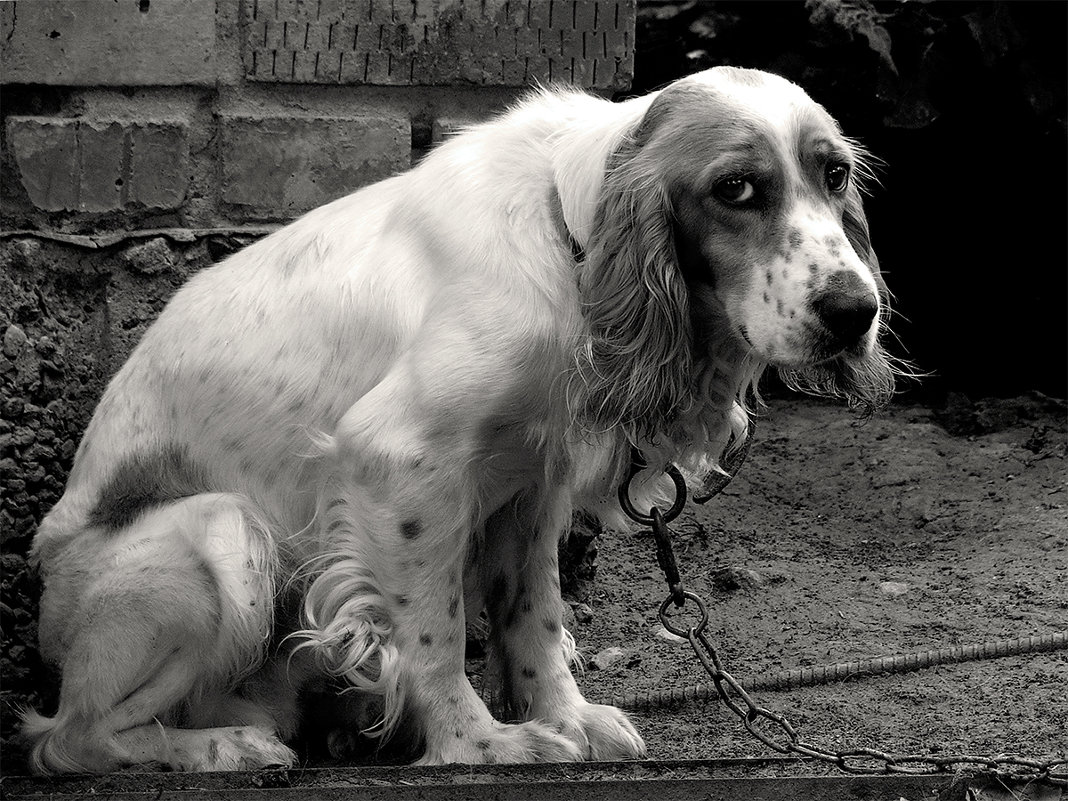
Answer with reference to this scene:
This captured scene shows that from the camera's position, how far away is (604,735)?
3.16 meters

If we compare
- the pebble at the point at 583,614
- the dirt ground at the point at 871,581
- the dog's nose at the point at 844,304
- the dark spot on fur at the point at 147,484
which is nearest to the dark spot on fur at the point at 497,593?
the dirt ground at the point at 871,581

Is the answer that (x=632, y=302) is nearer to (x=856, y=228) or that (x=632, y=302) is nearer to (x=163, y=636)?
(x=856, y=228)

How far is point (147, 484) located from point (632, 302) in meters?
1.23

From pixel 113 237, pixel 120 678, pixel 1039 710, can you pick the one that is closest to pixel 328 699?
pixel 120 678

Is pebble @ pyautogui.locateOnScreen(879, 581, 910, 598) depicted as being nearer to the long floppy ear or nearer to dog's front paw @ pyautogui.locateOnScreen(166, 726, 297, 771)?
the long floppy ear

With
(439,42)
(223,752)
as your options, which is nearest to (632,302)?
(223,752)

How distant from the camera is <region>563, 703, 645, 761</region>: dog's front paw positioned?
314cm

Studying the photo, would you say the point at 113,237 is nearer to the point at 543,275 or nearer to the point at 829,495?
the point at 543,275

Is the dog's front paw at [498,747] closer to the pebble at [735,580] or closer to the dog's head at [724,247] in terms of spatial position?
the dog's head at [724,247]

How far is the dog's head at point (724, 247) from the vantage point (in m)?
2.66

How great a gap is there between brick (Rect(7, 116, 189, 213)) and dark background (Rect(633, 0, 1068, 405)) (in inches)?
103

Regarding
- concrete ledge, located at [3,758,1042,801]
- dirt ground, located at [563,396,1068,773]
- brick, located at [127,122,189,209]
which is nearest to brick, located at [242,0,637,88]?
brick, located at [127,122,189,209]

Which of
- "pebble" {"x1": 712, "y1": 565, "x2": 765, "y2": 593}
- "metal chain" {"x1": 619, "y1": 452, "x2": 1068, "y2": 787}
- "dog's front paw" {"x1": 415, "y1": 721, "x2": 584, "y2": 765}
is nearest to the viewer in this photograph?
"metal chain" {"x1": 619, "y1": 452, "x2": 1068, "y2": 787}

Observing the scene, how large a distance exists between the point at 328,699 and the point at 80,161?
5.30 feet
